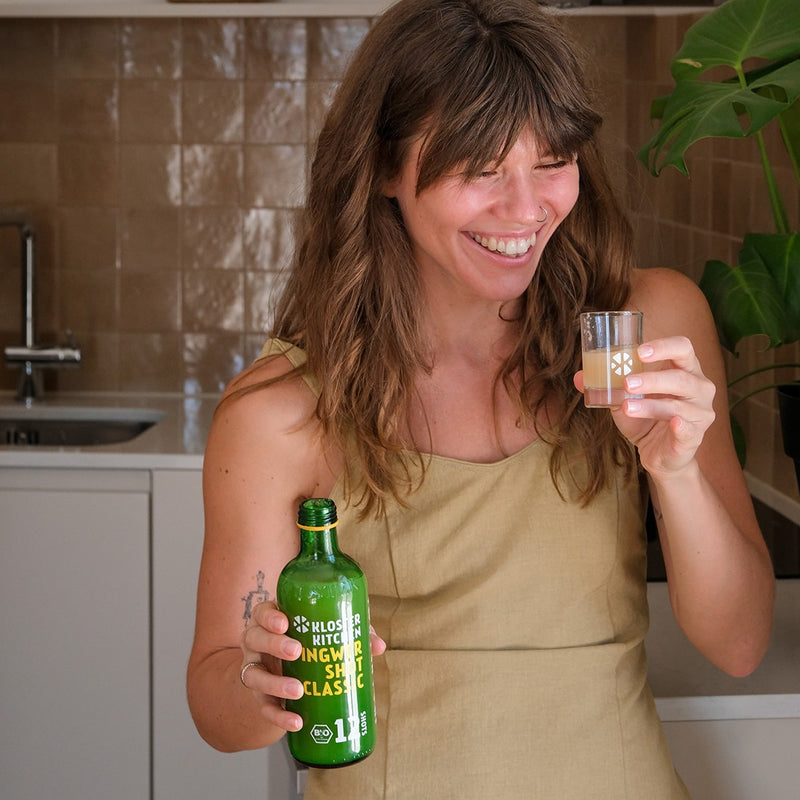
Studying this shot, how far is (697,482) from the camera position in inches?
43.8

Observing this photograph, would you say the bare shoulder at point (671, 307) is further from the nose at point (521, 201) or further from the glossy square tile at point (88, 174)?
the glossy square tile at point (88, 174)

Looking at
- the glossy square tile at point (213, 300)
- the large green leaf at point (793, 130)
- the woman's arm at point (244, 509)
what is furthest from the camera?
the glossy square tile at point (213, 300)

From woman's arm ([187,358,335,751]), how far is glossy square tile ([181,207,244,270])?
1.60 meters

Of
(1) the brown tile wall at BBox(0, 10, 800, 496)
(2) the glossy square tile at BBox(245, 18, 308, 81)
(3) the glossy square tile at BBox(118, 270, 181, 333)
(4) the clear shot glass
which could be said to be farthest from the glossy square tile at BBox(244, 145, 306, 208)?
(4) the clear shot glass

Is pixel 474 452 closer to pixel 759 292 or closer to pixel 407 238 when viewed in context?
pixel 407 238

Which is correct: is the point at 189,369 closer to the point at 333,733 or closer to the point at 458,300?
the point at 458,300

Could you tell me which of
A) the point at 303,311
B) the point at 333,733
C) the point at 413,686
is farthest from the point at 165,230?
the point at 333,733

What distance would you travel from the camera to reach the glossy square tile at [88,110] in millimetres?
2816

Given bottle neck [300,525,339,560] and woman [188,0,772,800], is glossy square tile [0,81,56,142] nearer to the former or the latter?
woman [188,0,772,800]

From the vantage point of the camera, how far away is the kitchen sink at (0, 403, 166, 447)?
9.11ft

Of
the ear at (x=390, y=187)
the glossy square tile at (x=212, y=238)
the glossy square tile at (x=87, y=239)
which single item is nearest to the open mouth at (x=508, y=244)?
the ear at (x=390, y=187)

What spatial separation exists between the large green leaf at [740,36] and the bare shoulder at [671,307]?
246mm

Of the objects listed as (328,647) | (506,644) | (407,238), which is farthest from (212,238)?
(328,647)

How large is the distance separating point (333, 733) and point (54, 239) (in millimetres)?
2168
